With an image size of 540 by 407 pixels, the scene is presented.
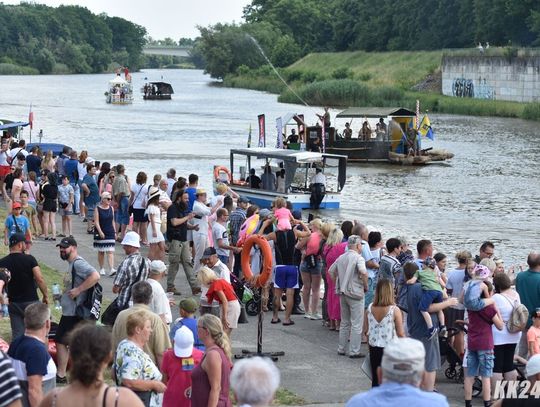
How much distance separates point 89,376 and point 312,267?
9.89 meters

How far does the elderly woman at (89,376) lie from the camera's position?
6.45 m

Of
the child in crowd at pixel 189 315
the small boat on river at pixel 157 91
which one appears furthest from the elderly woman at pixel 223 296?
the small boat on river at pixel 157 91

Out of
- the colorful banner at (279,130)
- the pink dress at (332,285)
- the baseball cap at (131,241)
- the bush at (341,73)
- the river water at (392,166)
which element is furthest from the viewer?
the bush at (341,73)

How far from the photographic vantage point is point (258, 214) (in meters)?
17.2

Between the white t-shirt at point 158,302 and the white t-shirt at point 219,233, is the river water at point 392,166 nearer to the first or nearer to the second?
the white t-shirt at point 219,233

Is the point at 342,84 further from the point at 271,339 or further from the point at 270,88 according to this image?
the point at 271,339

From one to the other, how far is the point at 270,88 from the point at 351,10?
21777 mm

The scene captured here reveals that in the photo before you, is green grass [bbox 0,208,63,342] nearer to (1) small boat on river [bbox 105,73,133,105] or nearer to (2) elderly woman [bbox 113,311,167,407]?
(2) elderly woman [bbox 113,311,167,407]

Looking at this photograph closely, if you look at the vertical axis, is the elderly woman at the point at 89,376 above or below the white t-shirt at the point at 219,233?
above

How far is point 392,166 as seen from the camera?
53.8 metres

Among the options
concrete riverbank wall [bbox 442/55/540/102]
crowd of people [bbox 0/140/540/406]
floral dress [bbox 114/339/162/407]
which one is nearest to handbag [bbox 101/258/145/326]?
crowd of people [bbox 0/140/540/406]

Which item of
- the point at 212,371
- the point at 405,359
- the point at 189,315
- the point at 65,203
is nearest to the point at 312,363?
the point at 189,315

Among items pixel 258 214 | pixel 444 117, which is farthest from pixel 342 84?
pixel 258 214

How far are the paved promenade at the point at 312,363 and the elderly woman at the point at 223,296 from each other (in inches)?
34.6
